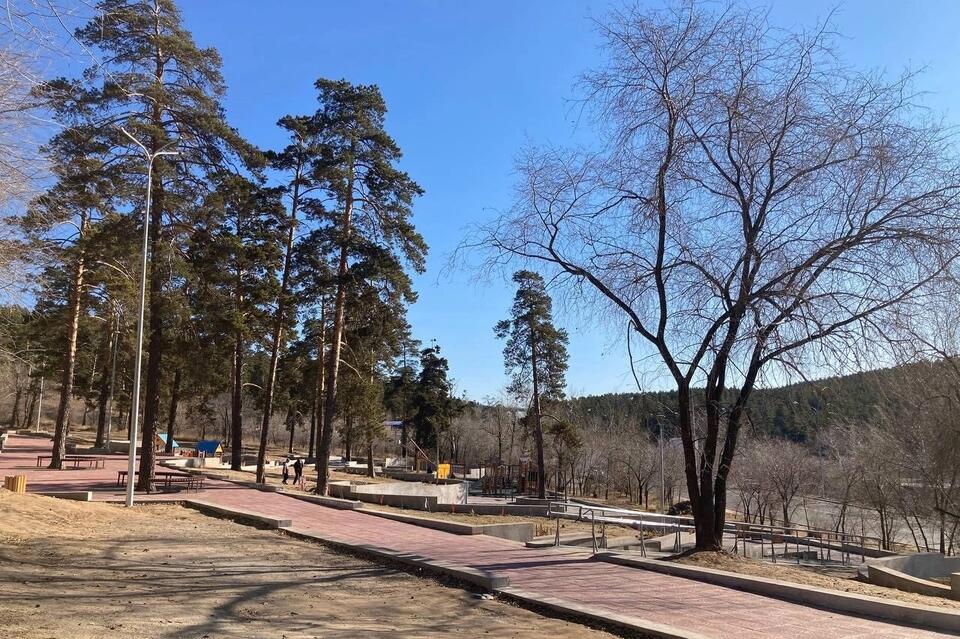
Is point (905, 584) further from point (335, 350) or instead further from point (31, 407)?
point (31, 407)

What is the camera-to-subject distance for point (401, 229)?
81.9 ft

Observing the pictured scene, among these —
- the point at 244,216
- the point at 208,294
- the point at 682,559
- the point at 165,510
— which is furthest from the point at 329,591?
the point at 244,216

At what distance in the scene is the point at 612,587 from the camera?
1014 centimetres

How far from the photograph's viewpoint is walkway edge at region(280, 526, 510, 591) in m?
9.88

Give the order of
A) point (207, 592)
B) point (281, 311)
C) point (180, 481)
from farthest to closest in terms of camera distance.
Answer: point (281, 311), point (180, 481), point (207, 592)

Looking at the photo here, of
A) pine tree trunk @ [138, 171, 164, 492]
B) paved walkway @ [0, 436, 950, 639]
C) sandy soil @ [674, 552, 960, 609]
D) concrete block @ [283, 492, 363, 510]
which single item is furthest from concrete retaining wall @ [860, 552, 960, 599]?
pine tree trunk @ [138, 171, 164, 492]

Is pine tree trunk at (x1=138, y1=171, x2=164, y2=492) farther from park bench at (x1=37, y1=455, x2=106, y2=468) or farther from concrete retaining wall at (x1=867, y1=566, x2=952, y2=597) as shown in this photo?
concrete retaining wall at (x1=867, y1=566, x2=952, y2=597)

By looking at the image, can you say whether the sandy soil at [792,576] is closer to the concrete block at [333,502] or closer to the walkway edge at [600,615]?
the walkway edge at [600,615]

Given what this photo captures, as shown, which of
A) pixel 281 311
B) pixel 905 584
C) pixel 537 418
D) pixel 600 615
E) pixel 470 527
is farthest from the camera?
pixel 537 418

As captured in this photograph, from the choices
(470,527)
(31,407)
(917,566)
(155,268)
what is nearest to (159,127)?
(155,268)

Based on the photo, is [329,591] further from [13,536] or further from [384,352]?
[384,352]

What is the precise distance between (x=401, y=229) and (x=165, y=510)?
1251 centimetres

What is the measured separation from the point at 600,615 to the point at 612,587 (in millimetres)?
2125

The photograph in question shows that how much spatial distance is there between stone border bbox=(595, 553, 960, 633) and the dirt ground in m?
3.75
